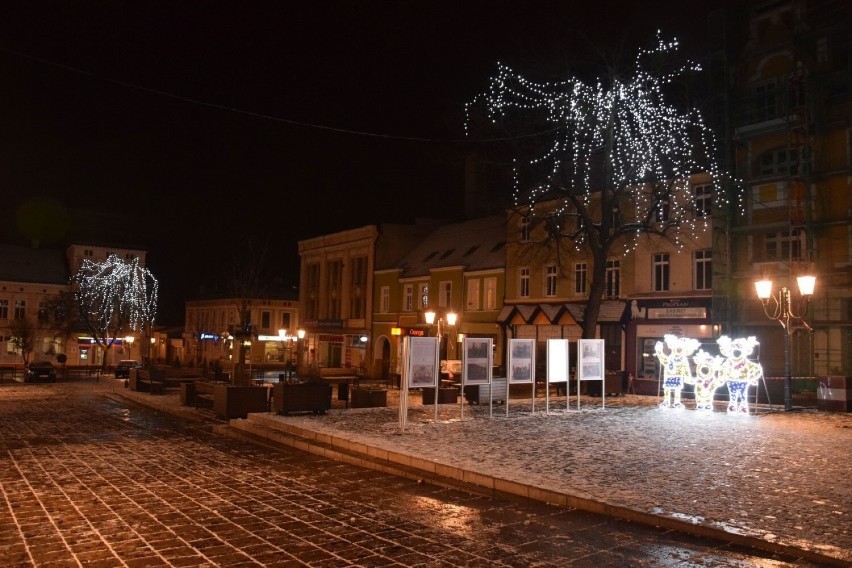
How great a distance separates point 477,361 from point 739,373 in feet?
25.5

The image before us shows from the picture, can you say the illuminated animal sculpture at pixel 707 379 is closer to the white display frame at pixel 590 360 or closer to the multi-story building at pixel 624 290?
the white display frame at pixel 590 360

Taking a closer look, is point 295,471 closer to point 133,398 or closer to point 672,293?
point 133,398

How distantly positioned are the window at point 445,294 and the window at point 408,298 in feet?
11.7

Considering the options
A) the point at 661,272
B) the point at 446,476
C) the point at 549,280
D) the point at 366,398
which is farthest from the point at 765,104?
the point at 446,476

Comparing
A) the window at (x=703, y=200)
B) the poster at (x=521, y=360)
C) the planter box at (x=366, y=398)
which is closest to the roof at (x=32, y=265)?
the planter box at (x=366, y=398)

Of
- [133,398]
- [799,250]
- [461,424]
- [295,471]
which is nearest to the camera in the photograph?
[295,471]

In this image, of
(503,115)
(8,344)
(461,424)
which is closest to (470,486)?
(461,424)

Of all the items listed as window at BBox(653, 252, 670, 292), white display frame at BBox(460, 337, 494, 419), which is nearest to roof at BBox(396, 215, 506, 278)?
window at BBox(653, 252, 670, 292)

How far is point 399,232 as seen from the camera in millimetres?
49469

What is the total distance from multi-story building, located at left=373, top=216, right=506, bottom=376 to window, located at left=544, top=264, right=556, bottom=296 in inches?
124

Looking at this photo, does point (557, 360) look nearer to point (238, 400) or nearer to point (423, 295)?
point (238, 400)

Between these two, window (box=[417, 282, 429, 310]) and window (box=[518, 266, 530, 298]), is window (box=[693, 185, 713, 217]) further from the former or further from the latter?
window (box=[417, 282, 429, 310])

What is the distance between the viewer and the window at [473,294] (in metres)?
39.4

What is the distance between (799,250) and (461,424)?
17.9 metres
